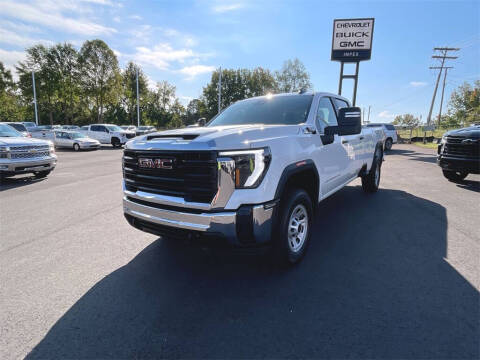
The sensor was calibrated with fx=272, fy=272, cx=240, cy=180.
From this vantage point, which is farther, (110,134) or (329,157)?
(110,134)

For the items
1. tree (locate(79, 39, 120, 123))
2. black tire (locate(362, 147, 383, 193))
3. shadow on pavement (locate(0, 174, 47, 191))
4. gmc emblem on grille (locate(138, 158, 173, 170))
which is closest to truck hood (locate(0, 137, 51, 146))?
shadow on pavement (locate(0, 174, 47, 191))

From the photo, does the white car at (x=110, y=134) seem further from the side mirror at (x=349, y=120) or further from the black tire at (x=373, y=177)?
the side mirror at (x=349, y=120)

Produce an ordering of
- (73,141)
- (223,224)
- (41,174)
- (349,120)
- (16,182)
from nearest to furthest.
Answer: (223,224)
(349,120)
(16,182)
(41,174)
(73,141)

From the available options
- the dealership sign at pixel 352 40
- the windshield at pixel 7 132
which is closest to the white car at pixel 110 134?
the windshield at pixel 7 132

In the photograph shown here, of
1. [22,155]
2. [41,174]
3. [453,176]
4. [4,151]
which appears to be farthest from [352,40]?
[4,151]

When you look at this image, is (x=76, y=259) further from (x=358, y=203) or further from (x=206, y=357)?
(x=358, y=203)

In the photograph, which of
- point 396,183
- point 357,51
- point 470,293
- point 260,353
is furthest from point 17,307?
point 357,51

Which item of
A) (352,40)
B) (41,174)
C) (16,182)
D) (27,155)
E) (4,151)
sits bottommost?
(16,182)

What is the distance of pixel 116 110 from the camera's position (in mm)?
61344

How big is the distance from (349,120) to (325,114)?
0.71 metres

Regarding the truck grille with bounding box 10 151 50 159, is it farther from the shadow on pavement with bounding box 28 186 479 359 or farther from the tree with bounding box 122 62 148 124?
the tree with bounding box 122 62 148 124

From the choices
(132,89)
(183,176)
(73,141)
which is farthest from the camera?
(132,89)

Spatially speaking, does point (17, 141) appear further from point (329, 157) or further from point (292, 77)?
point (292, 77)

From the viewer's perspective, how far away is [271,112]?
3.81 m
